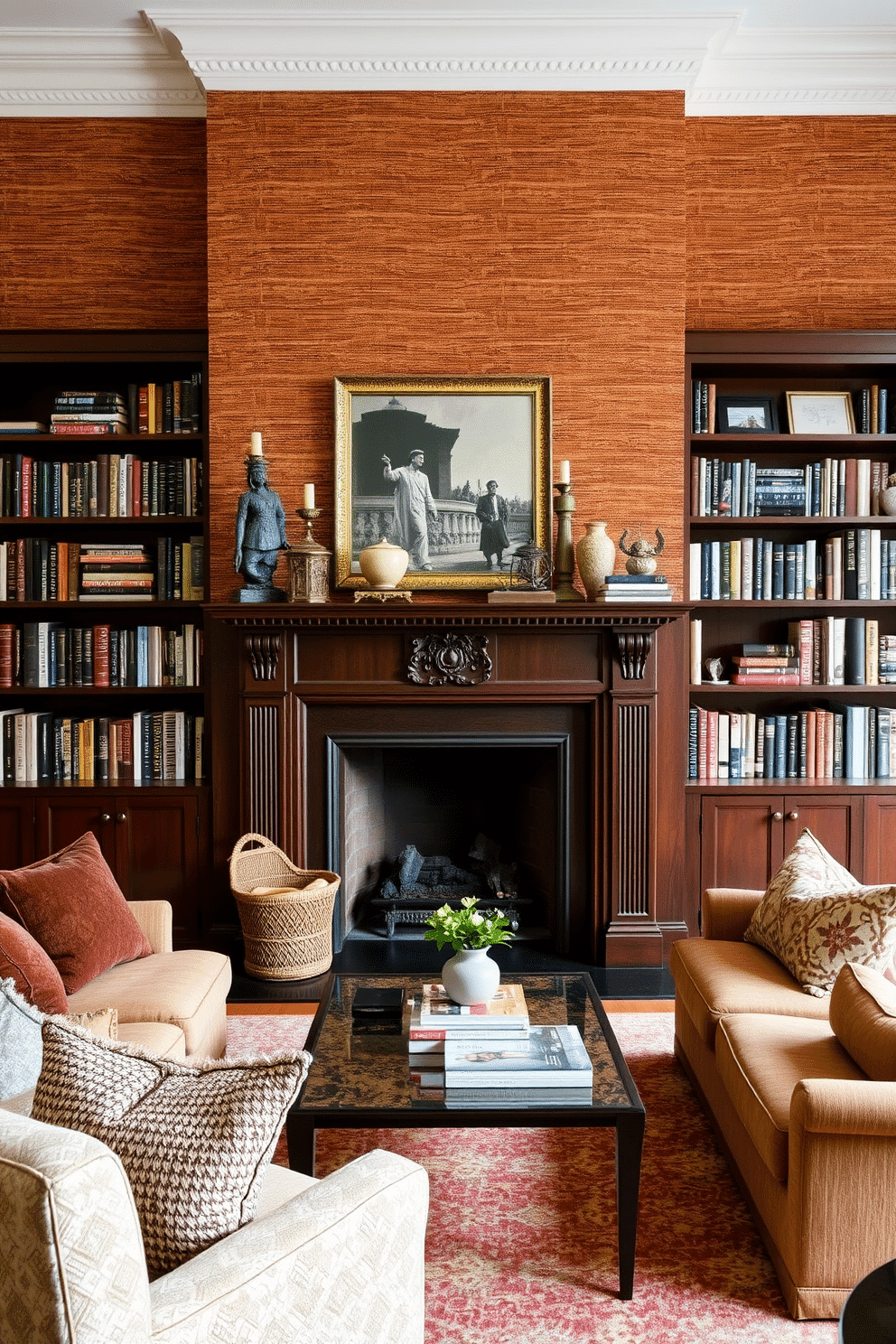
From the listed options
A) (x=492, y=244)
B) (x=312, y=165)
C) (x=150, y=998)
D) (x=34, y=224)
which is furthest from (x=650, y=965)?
(x=34, y=224)

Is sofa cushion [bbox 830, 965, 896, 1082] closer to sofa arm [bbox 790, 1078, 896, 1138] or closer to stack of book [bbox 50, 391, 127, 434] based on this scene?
sofa arm [bbox 790, 1078, 896, 1138]

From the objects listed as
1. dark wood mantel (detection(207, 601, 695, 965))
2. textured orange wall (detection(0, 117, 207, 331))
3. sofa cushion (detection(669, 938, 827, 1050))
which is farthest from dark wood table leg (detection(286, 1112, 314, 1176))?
textured orange wall (detection(0, 117, 207, 331))

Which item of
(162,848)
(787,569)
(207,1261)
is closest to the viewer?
(207,1261)

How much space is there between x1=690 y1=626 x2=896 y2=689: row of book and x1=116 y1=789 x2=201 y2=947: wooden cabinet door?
7.11 ft

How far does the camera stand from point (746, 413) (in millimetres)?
4281

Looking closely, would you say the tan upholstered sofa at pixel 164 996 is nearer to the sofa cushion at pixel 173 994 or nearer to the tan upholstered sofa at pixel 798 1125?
the sofa cushion at pixel 173 994

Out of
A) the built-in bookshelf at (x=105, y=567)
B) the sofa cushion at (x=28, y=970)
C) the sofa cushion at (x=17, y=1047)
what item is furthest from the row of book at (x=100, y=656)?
the sofa cushion at (x=17, y=1047)

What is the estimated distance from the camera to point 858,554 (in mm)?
4188

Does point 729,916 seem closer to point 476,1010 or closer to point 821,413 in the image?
point 476,1010

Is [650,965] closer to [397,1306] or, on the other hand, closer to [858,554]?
[858,554]

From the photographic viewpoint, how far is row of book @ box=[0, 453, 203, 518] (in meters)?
4.19

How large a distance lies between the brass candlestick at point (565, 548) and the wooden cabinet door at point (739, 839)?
0.99 meters

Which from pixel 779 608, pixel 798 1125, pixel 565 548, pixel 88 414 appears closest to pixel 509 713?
pixel 565 548

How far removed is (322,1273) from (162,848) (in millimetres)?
3005
